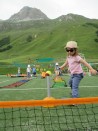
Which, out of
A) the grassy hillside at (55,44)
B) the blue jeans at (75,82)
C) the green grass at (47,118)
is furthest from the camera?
the grassy hillside at (55,44)

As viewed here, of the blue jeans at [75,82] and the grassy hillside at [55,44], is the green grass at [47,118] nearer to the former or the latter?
the blue jeans at [75,82]

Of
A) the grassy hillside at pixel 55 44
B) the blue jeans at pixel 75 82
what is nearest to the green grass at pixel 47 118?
the blue jeans at pixel 75 82

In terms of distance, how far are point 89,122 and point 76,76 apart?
2.87 meters

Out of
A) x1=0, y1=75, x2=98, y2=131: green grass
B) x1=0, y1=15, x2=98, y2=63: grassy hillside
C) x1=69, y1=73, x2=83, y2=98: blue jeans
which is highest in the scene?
x1=0, y1=15, x2=98, y2=63: grassy hillside

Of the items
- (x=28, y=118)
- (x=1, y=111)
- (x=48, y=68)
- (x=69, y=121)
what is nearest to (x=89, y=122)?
(x=69, y=121)

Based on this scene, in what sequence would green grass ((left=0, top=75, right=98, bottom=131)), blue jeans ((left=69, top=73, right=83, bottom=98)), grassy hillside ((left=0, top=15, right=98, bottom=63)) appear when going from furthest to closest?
grassy hillside ((left=0, top=15, right=98, bottom=63)) → blue jeans ((left=69, top=73, right=83, bottom=98)) → green grass ((left=0, top=75, right=98, bottom=131))

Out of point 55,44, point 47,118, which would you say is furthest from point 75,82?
point 55,44

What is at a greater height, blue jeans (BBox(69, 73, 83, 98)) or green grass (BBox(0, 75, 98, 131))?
blue jeans (BBox(69, 73, 83, 98))

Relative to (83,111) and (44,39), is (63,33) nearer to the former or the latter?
(44,39)

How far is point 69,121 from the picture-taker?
6742mm

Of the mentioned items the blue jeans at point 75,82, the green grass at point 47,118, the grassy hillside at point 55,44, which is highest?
the grassy hillside at point 55,44

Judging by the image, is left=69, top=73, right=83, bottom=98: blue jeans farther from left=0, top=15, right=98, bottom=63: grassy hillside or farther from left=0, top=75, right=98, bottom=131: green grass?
left=0, top=15, right=98, bottom=63: grassy hillside

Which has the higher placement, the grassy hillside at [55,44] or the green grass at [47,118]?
the grassy hillside at [55,44]

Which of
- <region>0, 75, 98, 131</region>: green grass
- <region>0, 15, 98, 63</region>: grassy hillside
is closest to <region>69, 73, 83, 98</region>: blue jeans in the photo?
<region>0, 75, 98, 131</region>: green grass
